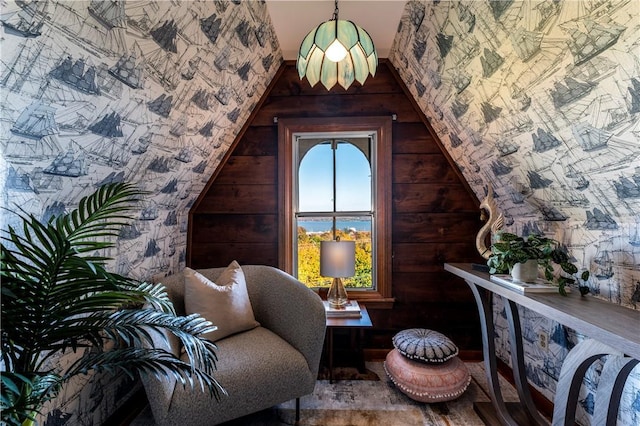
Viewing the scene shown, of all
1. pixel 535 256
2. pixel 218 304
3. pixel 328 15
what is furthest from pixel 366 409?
pixel 328 15

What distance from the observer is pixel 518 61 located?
1.33 metres

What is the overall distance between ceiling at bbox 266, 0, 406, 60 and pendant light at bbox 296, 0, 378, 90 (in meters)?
0.56

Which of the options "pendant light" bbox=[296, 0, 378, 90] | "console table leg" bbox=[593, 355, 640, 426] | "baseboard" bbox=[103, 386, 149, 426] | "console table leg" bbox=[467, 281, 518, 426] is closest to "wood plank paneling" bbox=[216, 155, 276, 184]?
"pendant light" bbox=[296, 0, 378, 90]

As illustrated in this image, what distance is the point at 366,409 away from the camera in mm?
1830

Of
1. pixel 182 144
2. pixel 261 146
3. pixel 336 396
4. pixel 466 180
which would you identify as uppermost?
pixel 261 146

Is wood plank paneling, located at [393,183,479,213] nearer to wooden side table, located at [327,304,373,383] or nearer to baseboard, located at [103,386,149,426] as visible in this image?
wooden side table, located at [327,304,373,383]

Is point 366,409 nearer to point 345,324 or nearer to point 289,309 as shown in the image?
point 345,324

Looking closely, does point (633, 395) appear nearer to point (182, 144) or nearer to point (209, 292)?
point (209, 292)

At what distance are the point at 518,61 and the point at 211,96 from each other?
167cm

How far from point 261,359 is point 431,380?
1.08 meters

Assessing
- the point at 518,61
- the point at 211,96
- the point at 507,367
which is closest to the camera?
the point at 518,61

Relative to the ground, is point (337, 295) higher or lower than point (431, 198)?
lower

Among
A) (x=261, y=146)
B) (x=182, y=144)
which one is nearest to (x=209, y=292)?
(x=182, y=144)

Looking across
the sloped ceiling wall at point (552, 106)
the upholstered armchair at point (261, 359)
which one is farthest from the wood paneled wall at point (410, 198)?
the upholstered armchair at point (261, 359)
